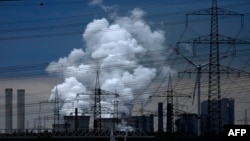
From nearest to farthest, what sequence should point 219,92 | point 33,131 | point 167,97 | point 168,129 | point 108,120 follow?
point 219,92
point 167,97
point 168,129
point 33,131
point 108,120

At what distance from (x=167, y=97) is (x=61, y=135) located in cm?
3467

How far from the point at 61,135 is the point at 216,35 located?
68889mm

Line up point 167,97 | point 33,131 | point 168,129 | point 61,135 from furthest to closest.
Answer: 1. point 33,131
2. point 61,135
3. point 168,129
4. point 167,97

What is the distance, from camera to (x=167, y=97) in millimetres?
115062

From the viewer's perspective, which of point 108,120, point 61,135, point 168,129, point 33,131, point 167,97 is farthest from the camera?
point 108,120

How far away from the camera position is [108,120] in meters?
171

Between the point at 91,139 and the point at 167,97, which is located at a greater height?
the point at 167,97

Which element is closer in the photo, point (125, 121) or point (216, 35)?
point (216, 35)

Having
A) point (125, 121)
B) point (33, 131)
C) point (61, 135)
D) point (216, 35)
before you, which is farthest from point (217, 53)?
point (125, 121)

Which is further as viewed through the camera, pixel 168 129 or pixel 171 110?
pixel 168 129

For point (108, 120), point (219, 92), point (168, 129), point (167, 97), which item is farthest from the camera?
point (108, 120)

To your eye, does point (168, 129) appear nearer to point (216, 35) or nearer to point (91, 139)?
point (91, 139)

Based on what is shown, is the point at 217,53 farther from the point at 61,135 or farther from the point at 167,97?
the point at 61,135

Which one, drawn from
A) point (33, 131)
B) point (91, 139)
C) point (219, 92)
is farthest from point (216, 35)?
point (33, 131)
